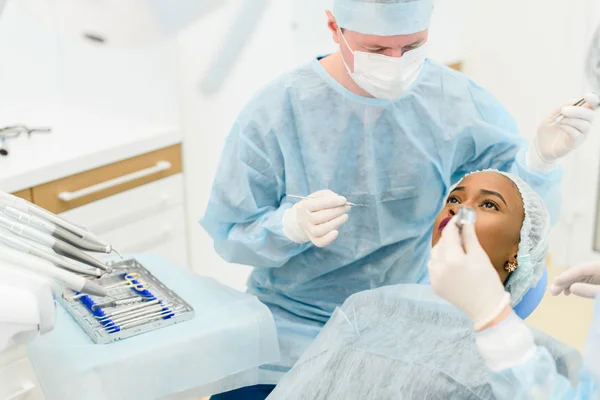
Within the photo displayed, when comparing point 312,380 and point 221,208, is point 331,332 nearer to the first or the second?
point 312,380

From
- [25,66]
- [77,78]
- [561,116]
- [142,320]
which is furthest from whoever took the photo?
[25,66]

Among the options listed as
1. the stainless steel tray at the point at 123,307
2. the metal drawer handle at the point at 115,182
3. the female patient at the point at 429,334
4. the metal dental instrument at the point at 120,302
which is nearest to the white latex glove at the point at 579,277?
the female patient at the point at 429,334

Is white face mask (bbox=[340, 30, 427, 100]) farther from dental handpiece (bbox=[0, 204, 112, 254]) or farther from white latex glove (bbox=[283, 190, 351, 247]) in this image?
dental handpiece (bbox=[0, 204, 112, 254])

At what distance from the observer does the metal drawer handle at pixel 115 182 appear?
2064 mm

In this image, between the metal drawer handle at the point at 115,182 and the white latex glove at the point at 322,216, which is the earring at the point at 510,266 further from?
the metal drawer handle at the point at 115,182

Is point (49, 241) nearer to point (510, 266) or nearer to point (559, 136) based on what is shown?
point (510, 266)

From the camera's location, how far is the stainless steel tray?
1.27 meters

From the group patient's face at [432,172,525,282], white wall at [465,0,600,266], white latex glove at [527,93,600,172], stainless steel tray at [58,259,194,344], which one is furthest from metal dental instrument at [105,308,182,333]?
white wall at [465,0,600,266]

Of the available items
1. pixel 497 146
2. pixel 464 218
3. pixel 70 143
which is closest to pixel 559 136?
pixel 497 146

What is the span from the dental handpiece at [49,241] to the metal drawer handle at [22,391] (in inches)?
35.7

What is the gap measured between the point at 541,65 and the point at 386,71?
5.99 feet

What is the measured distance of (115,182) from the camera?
2.19 meters

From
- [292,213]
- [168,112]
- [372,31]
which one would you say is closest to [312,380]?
[292,213]

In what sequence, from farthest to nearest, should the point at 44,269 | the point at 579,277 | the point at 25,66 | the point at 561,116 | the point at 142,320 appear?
the point at 25,66 → the point at 561,116 → the point at 142,320 → the point at 579,277 → the point at 44,269
